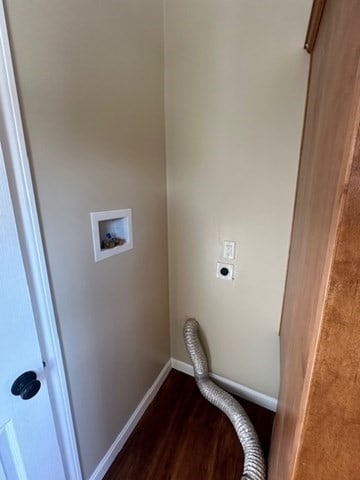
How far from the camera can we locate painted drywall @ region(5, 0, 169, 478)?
0.78 meters

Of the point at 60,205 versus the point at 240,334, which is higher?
the point at 60,205

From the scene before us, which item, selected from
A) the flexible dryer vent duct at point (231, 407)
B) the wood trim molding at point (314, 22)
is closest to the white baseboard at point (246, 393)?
the flexible dryer vent duct at point (231, 407)

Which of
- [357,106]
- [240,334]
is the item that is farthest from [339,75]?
[240,334]

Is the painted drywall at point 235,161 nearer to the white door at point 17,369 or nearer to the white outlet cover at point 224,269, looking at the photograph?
the white outlet cover at point 224,269

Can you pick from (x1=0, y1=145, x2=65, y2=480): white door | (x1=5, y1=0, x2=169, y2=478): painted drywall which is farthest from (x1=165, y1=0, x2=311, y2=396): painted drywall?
(x1=0, y1=145, x2=65, y2=480): white door

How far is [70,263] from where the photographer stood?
3.05 feet

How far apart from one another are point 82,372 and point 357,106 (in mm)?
1286

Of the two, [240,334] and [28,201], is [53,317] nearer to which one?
[28,201]

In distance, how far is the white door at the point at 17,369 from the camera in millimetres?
634

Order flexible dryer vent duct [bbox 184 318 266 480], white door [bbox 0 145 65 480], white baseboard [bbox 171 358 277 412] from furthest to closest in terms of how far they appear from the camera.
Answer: white baseboard [bbox 171 358 277 412]
flexible dryer vent duct [bbox 184 318 266 480]
white door [bbox 0 145 65 480]

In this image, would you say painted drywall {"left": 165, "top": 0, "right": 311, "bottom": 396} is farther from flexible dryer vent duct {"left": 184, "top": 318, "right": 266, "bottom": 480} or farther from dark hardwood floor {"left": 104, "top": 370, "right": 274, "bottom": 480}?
dark hardwood floor {"left": 104, "top": 370, "right": 274, "bottom": 480}

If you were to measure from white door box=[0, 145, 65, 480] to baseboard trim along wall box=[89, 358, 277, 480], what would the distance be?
61 centimetres

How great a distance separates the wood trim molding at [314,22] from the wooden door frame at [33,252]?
1.00 metres

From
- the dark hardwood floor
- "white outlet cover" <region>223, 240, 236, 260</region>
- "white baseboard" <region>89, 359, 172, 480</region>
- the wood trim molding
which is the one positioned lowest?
the dark hardwood floor
